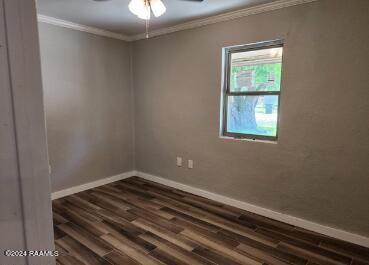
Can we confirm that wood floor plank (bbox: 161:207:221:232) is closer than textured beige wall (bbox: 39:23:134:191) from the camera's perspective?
Yes

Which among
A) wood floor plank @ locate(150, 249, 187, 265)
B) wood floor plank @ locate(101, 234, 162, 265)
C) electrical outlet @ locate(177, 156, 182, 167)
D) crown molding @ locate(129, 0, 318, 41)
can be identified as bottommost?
wood floor plank @ locate(101, 234, 162, 265)

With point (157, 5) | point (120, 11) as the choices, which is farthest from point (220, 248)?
point (120, 11)

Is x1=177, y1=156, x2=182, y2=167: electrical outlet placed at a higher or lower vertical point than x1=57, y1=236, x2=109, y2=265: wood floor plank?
higher

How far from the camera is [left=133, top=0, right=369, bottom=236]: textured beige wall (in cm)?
225

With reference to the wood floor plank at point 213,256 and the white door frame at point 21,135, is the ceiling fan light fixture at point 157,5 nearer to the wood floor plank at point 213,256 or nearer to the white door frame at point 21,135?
the white door frame at point 21,135

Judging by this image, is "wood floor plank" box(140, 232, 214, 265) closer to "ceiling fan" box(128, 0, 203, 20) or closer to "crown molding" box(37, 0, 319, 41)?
"ceiling fan" box(128, 0, 203, 20)

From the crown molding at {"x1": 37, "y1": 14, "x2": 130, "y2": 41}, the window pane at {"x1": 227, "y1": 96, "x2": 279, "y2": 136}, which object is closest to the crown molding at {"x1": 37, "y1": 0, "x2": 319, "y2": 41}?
the crown molding at {"x1": 37, "y1": 14, "x2": 130, "y2": 41}

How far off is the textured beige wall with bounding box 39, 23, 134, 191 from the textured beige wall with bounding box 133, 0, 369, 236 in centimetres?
82

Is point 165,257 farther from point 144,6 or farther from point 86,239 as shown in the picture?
point 144,6

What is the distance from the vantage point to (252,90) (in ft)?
9.64

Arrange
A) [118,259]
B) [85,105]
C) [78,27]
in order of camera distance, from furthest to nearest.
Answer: [85,105] < [78,27] < [118,259]

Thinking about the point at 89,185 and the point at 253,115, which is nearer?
the point at 253,115

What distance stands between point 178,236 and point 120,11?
2.61 metres

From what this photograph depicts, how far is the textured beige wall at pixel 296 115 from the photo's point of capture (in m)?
2.25
